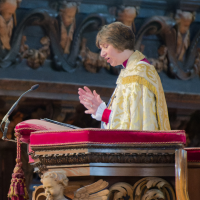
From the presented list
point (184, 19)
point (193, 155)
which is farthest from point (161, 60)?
point (193, 155)

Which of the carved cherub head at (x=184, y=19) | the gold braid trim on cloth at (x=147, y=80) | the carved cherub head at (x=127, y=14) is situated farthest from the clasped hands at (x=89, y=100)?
the carved cherub head at (x=184, y=19)

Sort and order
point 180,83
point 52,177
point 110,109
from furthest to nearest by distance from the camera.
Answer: point 180,83 → point 110,109 → point 52,177

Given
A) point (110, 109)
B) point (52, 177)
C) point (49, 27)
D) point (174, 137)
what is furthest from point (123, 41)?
point (49, 27)

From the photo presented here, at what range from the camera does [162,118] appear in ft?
8.77

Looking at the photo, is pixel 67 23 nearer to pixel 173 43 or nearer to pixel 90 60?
pixel 90 60

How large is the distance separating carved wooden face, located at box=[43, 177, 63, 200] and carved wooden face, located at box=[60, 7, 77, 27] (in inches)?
146

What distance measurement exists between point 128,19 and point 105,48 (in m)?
3.17

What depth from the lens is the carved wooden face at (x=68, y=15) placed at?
18.5 feet

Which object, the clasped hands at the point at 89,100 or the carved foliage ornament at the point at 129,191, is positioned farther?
the clasped hands at the point at 89,100

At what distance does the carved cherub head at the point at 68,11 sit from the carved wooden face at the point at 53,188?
12.1 ft

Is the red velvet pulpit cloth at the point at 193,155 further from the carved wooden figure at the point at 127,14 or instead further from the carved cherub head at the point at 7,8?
the carved wooden figure at the point at 127,14

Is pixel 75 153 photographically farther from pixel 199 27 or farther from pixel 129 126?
pixel 199 27

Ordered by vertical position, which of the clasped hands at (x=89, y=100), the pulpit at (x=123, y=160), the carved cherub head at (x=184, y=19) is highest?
the carved cherub head at (x=184, y=19)

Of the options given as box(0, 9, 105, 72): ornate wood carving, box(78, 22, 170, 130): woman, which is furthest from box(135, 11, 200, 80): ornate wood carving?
box(78, 22, 170, 130): woman
